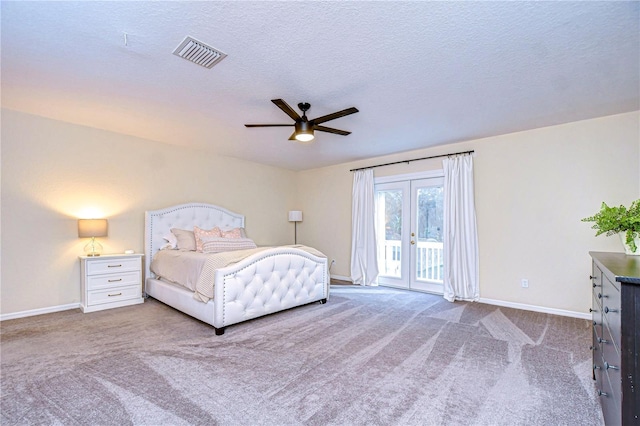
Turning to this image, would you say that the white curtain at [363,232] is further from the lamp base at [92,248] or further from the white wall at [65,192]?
the lamp base at [92,248]

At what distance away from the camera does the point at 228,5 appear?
69.6 inches

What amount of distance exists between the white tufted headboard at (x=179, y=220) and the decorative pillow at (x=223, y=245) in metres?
0.88

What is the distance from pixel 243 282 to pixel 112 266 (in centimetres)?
210

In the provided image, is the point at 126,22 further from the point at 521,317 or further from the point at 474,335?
the point at 521,317

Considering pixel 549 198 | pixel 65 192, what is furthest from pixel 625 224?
pixel 65 192

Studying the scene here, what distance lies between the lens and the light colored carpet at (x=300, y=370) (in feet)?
5.96

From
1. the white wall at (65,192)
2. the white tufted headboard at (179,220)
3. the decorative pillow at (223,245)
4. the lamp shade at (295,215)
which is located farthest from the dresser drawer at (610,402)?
the lamp shade at (295,215)

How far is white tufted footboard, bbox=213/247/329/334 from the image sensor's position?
3.14 meters

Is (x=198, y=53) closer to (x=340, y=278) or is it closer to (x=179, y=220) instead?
(x=179, y=220)

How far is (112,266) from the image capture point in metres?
4.01

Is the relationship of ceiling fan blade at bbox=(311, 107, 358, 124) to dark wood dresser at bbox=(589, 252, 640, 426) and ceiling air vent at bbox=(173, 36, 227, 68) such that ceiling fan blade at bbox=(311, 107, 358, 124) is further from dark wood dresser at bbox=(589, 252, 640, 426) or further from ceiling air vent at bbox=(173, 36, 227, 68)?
dark wood dresser at bbox=(589, 252, 640, 426)

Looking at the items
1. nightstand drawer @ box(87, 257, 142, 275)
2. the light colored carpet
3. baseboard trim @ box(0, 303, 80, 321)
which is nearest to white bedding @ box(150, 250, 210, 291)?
nightstand drawer @ box(87, 257, 142, 275)

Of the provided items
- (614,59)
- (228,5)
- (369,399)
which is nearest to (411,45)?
(228,5)

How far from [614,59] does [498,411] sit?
2.79 metres
